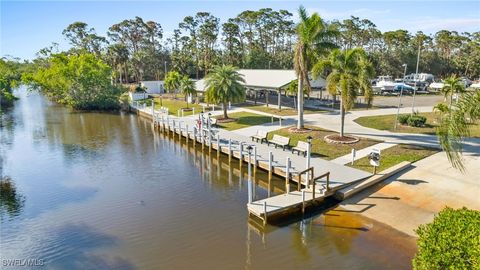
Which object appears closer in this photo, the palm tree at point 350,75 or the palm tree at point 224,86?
the palm tree at point 350,75

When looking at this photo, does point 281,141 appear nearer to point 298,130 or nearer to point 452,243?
point 298,130

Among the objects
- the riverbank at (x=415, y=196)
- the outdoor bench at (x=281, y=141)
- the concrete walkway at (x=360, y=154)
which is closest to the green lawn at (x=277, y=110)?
the outdoor bench at (x=281, y=141)

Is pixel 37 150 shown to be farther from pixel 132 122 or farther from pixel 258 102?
pixel 258 102

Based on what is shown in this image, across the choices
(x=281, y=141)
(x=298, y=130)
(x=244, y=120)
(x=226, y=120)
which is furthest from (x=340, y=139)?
(x=226, y=120)

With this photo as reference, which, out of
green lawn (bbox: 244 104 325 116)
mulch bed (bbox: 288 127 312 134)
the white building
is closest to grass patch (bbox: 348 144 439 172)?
mulch bed (bbox: 288 127 312 134)

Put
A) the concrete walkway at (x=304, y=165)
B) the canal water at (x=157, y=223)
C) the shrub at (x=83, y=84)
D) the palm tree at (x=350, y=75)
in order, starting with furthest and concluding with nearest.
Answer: the shrub at (x=83, y=84) < the palm tree at (x=350, y=75) < the concrete walkway at (x=304, y=165) < the canal water at (x=157, y=223)

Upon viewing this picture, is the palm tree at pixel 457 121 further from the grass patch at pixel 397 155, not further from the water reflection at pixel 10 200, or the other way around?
the water reflection at pixel 10 200

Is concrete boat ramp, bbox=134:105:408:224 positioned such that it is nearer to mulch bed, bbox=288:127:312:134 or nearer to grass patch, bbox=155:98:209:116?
mulch bed, bbox=288:127:312:134

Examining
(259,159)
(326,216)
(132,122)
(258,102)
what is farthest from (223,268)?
(258,102)
